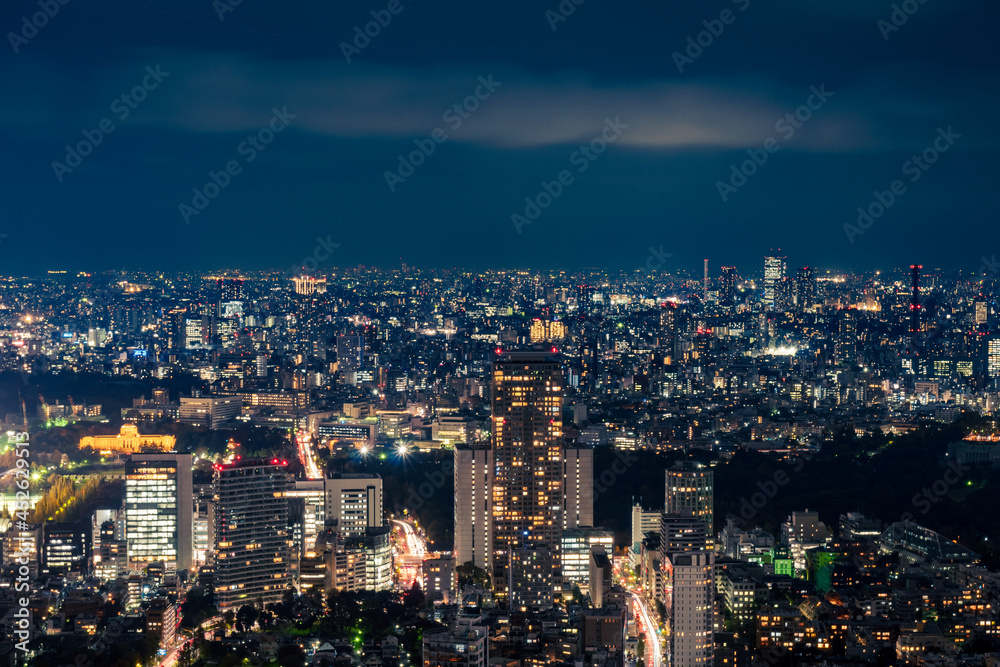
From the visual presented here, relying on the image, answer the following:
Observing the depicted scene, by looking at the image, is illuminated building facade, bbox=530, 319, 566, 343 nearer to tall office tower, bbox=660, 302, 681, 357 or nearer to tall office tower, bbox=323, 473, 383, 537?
tall office tower, bbox=660, 302, 681, 357

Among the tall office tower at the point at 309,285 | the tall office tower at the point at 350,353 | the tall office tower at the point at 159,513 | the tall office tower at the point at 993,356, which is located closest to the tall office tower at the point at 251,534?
the tall office tower at the point at 159,513

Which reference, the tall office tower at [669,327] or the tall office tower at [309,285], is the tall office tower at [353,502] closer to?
the tall office tower at [669,327]

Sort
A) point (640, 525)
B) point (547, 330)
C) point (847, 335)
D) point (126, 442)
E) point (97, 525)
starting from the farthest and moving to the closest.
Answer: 1. point (847, 335)
2. point (547, 330)
3. point (126, 442)
4. point (97, 525)
5. point (640, 525)

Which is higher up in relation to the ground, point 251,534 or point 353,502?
point 353,502

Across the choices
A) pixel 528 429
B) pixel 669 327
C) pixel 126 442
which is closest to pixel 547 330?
pixel 669 327

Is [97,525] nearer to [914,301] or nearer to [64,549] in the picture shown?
[64,549]

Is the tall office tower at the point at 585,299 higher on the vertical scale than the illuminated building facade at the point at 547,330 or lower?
higher
